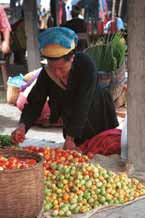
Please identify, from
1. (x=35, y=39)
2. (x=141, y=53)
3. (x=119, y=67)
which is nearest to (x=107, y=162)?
(x=141, y=53)

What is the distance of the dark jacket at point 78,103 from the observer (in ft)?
13.8

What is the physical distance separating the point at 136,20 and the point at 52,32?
665 millimetres

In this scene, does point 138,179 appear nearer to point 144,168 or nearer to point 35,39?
point 144,168

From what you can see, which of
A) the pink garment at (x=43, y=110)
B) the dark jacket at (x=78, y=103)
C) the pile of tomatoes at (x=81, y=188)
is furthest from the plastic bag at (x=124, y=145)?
the pink garment at (x=43, y=110)

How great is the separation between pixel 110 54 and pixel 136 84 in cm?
404

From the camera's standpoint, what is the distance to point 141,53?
4.04 m

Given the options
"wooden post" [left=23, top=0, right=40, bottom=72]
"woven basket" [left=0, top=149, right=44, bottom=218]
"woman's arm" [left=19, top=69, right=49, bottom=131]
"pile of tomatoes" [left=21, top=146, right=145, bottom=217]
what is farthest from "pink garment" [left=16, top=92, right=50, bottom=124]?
"woven basket" [left=0, top=149, right=44, bottom=218]

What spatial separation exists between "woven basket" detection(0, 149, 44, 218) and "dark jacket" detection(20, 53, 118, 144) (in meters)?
1.31

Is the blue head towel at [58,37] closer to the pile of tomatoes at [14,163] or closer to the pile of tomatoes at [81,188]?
Answer: the pile of tomatoes at [81,188]

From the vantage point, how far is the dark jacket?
421 centimetres

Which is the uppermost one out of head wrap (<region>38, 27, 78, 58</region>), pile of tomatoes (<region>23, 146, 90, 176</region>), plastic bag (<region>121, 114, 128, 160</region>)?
head wrap (<region>38, 27, 78, 58</region>)

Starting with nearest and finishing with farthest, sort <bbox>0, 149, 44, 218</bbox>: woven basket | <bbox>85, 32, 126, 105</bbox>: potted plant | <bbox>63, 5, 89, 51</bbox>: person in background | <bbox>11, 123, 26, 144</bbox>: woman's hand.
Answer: <bbox>0, 149, 44, 218</bbox>: woven basket
<bbox>11, 123, 26, 144</bbox>: woman's hand
<bbox>85, 32, 126, 105</bbox>: potted plant
<bbox>63, 5, 89, 51</bbox>: person in background

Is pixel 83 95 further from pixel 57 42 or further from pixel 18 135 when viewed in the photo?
pixel 18 135

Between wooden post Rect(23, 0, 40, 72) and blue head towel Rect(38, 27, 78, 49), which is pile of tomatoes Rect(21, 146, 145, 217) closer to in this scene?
blue head towel Rect(38, 27, 78, 49)
